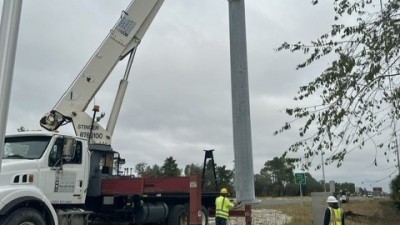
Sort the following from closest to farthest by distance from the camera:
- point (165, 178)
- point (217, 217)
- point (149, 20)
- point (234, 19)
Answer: point (234, 19), point (165, 178), point (217, 217), point (149, 20)

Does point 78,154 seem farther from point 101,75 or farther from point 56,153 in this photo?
point 101,75

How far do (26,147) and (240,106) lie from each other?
5.61 m

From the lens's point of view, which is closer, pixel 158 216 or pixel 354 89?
pixel 354 89

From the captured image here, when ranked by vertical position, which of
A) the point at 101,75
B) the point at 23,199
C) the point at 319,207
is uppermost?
the point at 101,75

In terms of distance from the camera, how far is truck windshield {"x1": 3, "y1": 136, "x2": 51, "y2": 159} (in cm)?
1015

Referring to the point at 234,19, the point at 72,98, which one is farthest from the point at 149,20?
the point at 234,19

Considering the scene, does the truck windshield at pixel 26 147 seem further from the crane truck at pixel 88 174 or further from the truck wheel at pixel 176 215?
the truck wheel at pixel 176 215

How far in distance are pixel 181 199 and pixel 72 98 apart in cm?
410

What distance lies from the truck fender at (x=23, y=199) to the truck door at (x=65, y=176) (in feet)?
2.19

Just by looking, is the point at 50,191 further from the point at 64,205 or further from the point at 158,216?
the point at 158,216

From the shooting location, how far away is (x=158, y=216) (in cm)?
1281

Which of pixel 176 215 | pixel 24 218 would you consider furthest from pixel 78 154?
pixel 176 215

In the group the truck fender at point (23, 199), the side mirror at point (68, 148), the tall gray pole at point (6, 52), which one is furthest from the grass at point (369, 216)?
the tall gray pole at point (6, 52)

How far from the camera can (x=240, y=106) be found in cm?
696
